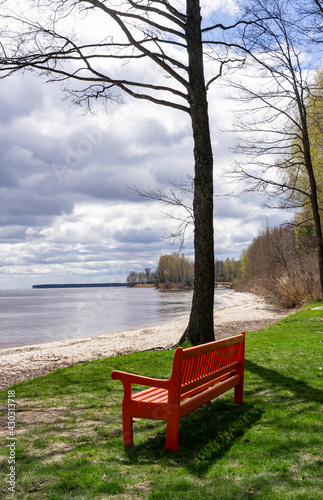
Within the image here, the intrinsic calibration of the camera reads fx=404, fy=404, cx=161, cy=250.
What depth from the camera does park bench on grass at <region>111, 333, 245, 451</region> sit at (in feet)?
12.8

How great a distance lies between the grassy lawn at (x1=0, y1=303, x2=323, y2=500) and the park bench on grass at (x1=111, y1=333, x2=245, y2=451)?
31 cm

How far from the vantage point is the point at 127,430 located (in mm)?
4145

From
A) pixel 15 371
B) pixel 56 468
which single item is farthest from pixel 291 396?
pixel 15 371

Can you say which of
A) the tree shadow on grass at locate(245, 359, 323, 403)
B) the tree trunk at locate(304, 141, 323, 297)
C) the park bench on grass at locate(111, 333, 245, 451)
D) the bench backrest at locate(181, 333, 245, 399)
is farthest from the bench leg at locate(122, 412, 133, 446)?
the tree trunk at locate(304, 141, 323, 297)

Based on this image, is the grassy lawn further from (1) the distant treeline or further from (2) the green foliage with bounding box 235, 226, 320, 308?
(1) the distant treeline

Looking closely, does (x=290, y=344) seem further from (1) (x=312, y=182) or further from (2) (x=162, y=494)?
(2) (x=162, y=494)

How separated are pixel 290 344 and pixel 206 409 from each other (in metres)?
5.60

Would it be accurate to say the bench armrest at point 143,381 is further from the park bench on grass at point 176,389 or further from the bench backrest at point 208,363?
the bench backrest at point 208,363

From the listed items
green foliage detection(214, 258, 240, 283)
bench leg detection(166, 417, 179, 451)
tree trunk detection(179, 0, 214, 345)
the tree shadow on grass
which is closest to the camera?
bench leg detection(166, 417, 179, 451)

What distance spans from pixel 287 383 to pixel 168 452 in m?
3.35

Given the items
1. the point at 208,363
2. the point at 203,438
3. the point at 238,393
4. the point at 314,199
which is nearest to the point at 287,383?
the point at 238,393

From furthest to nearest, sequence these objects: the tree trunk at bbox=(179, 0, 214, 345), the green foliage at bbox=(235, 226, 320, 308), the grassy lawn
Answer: the green foliage at bbox=(235, 226, 320, 308) < the tree trunk at bbox=(179, 0, 214, 345) < the grassy lawn

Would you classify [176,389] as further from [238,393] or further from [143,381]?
[238,393]

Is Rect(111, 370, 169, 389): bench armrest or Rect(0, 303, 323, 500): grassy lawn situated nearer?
Rect(0, 303, 323, 500): grassy lawn
